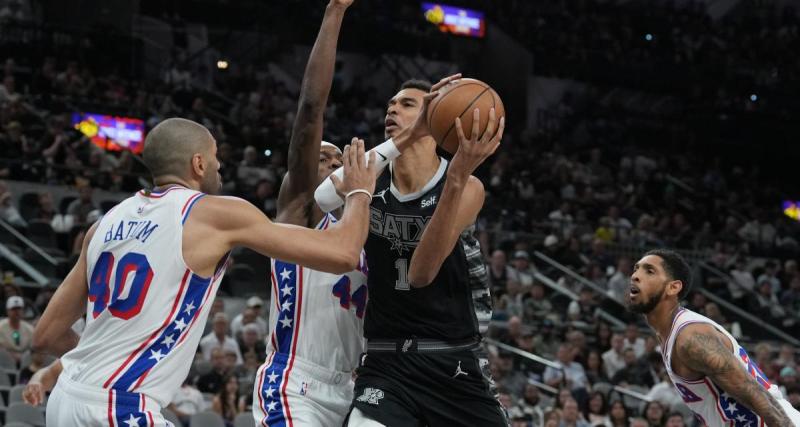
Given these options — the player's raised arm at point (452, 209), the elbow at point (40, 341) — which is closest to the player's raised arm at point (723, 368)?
the player's raised arm at point (452, 209)

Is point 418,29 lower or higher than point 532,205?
higher

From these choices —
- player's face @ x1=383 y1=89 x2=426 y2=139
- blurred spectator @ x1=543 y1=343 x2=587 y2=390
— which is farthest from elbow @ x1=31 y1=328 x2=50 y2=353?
blurred spectator @ x1=543 y1=343 x2=587 y2=390

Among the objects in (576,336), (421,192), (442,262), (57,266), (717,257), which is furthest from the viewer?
(717,257)

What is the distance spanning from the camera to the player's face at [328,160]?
240 inches

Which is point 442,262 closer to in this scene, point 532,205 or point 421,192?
point 421,192

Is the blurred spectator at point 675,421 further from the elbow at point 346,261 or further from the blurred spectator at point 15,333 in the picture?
the elbow at point 346,261

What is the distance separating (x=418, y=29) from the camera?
28.5 meters

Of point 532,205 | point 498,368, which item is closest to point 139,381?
point 498,368

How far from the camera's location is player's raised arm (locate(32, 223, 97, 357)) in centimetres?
462

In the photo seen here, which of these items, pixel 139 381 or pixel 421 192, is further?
pixel 421 192

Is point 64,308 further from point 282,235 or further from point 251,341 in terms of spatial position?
point 251,341

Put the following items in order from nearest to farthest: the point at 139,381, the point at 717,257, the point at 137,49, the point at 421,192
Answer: the point at 139,381 → the point at 421,192 → the point at 717,257 → the point at 137,49

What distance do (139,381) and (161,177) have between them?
0.85 meters

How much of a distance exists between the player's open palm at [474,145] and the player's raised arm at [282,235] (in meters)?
0.53
